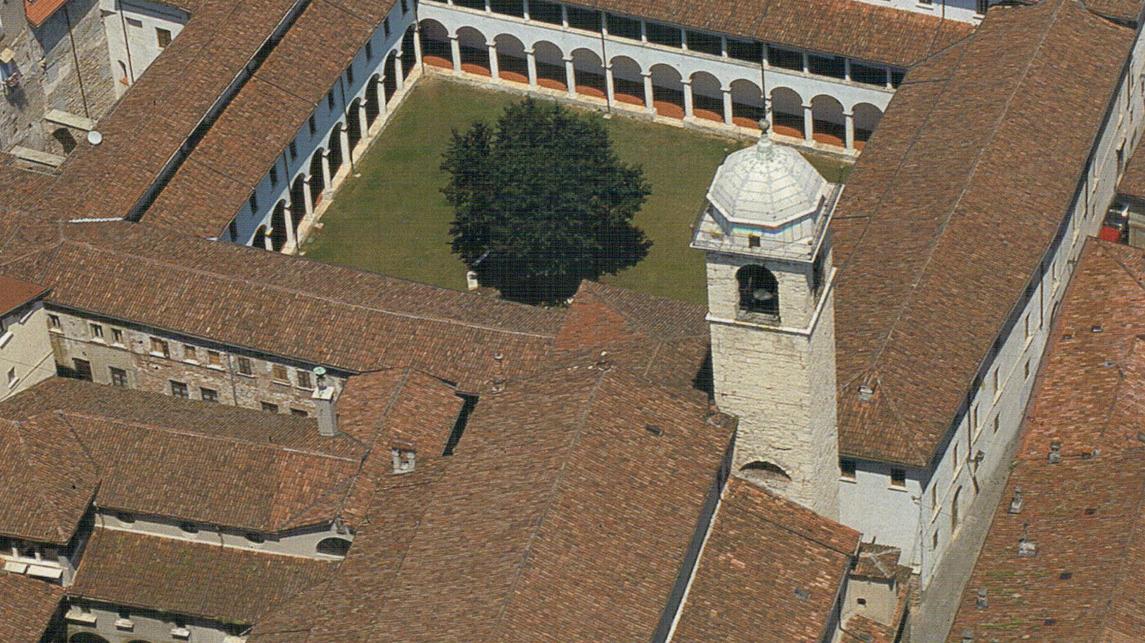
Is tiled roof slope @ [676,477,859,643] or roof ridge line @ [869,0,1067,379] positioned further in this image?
roof ridge line @ [869,0,1067,379]

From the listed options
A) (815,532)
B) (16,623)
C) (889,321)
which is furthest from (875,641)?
(16,623)

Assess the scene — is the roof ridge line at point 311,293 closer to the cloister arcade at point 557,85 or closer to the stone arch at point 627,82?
the cloister arcade at point 557,85

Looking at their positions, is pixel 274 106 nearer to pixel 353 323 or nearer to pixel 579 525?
pixel 353 323

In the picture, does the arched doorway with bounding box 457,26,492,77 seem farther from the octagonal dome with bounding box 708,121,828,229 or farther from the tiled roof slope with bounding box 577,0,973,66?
the octagonal dome with bounding box 708,121,828,229

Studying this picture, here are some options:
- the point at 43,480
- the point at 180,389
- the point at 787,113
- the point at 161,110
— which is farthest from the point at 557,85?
the point at 43,480

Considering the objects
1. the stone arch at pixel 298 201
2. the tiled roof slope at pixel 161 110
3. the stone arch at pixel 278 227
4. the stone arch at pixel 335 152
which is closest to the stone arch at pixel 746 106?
the stone arch at pixel 335 152

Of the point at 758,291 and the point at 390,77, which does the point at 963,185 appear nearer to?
the point at 758,291

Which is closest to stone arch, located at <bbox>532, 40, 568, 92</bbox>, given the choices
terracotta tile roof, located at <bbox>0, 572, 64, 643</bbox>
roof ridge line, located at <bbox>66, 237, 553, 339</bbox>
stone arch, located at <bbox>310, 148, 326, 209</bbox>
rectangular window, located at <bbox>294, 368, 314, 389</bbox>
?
stone arch, located at <bbox>310, 148, 326, 209</bbox>
